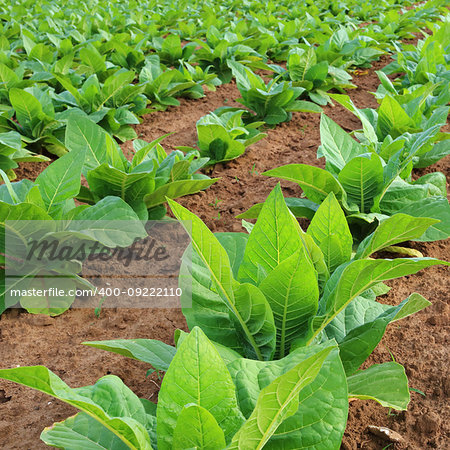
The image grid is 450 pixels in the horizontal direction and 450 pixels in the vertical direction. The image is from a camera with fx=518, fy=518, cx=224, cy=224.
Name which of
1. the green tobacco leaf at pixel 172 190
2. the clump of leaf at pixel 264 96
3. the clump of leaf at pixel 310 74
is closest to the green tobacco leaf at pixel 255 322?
the green tobacco leaf at pixel 172 190

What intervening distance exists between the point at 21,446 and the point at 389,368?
105 centimetres

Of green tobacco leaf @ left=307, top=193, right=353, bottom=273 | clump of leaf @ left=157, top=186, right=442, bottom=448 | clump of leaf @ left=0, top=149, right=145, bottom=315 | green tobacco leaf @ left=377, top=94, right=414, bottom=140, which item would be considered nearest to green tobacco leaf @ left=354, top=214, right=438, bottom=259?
clump of leaf @ left=157, top=186, right=442, bottom=448

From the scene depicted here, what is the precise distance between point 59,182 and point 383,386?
1.41 m

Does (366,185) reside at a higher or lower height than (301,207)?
higher

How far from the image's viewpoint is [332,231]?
166cm

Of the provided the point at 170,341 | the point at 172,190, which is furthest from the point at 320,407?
the point at 172,190

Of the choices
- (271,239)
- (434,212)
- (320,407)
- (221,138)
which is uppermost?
(271,239)

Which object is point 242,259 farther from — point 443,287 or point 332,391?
point 443,287

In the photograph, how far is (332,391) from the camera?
42.8 inches

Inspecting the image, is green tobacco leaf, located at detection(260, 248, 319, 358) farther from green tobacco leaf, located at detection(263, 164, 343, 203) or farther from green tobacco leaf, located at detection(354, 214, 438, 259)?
green tobacco leaf, located at detection(263, 164, 343, 203)

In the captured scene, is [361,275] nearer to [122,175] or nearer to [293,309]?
[293,309]

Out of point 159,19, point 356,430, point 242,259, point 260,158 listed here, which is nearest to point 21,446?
point 242,259

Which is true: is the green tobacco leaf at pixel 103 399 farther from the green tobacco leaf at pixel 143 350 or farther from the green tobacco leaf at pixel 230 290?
the green tobacco leaf at pixel 230 290

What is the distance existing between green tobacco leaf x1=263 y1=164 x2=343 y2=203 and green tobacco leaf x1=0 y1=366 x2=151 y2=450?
1.18 meters
